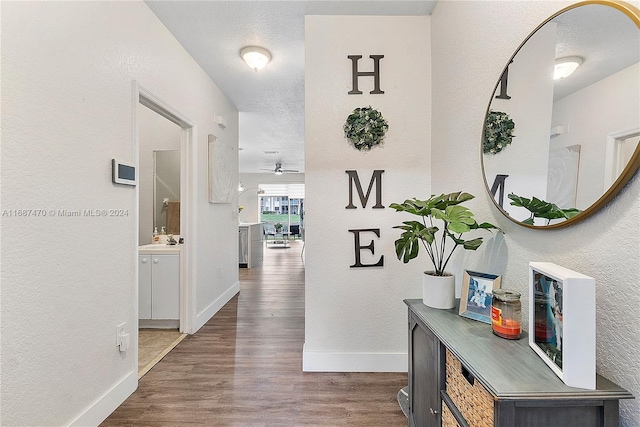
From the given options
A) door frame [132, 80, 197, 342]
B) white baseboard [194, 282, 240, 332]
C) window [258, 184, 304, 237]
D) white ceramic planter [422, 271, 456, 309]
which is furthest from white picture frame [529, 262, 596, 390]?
window [258, 184, 304, 237]

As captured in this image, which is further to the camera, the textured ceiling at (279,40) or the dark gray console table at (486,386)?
the textured ceiling at (279,40)

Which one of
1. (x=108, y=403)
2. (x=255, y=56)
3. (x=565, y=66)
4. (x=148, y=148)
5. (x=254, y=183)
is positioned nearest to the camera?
(x=565, y=66)

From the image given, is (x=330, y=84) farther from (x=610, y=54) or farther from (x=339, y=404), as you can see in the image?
(x=339, y=404)

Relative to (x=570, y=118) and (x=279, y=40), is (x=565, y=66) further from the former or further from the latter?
(x=279, y=40)

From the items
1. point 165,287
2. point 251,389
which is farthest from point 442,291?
point 165,287

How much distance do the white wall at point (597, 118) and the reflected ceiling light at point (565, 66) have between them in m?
0.10

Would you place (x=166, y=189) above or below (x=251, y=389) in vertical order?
above

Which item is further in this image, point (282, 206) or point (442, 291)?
point (282, 206)

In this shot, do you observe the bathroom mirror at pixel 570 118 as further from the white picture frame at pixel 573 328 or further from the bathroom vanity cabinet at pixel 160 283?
the bathroom vanity cabinet at pixel 160 283

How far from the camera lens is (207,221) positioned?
10.9ft

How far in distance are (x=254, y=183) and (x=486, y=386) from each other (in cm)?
1088

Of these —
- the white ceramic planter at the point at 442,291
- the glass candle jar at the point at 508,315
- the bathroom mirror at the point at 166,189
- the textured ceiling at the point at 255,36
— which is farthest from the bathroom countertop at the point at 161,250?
the glass candle jar at the point at 508,315

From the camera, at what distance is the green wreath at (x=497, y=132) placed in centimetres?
130

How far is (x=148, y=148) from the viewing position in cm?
375
